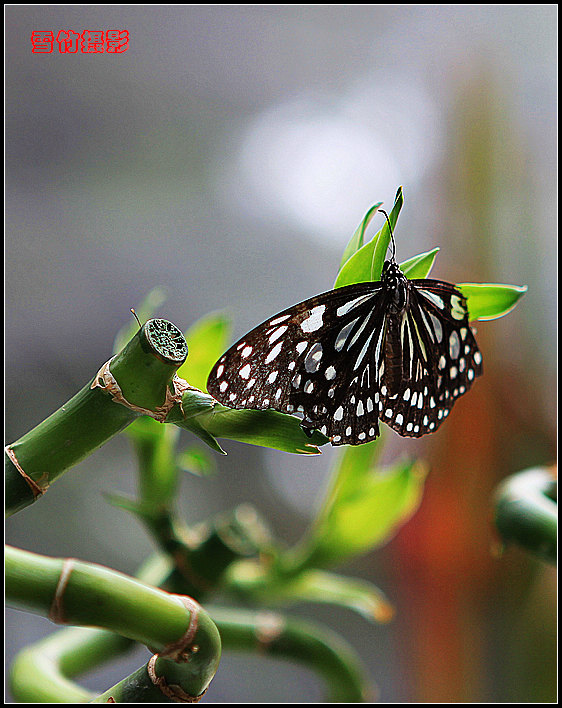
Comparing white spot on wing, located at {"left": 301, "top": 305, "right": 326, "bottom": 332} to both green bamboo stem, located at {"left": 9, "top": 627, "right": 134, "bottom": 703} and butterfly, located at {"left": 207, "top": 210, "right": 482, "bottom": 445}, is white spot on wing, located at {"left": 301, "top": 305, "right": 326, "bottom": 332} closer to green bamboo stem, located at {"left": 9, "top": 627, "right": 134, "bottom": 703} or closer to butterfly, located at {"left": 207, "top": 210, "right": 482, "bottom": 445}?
butterfly, located at {"left": 207, "top": 210, "right": 482, "bottom": 445}

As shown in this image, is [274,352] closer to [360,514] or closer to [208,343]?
[208,343]

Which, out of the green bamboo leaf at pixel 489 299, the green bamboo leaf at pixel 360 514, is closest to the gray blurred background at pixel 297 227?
the green bamboo leaf at pixel 360 514

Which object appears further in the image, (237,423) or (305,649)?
(305,649)

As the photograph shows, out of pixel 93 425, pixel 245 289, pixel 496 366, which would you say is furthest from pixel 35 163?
pixel 496 366

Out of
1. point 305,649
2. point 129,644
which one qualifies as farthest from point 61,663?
point 305,649

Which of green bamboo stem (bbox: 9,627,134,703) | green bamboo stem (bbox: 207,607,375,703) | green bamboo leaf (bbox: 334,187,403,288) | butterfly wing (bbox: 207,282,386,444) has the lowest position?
green bamboo stem (bbox: 207,607,375,703)

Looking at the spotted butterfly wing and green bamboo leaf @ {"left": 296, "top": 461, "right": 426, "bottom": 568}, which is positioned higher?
the spotted butterfly wing

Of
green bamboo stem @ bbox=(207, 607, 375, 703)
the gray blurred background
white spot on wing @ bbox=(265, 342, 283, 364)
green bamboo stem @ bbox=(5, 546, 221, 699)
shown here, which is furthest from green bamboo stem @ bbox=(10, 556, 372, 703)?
the gray blurred background
